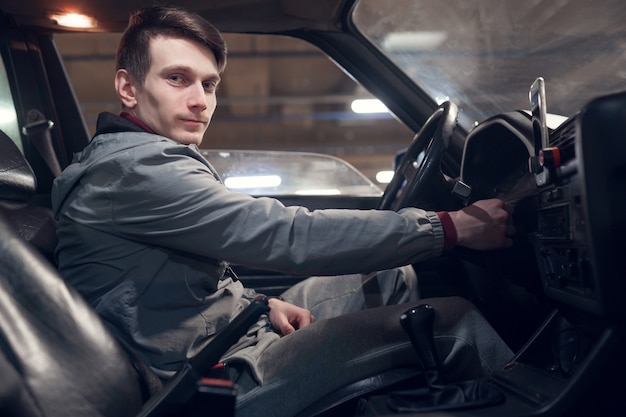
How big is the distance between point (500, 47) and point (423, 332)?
1.36 metres

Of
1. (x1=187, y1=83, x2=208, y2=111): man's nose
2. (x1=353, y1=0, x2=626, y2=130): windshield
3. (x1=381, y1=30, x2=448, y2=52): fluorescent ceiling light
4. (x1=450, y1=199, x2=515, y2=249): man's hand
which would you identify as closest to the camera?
(x1=450, y1=199, x2=515, y2=249): man's hand

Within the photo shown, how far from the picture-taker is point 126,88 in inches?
54.7

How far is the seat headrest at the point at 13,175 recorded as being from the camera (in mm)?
1347

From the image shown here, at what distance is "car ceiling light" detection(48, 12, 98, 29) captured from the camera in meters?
1.97

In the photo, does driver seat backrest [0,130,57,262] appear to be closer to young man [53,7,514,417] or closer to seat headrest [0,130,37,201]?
seat headrest [0,130,37,201]

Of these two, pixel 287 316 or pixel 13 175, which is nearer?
pixel 13 175

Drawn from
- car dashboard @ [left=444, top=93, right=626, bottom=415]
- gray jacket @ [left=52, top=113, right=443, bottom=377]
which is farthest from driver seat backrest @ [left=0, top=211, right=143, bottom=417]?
car dashboard @ [left=444, top=93, right=626, bottom=415]

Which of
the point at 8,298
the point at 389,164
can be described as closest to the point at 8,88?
the point at 8,298

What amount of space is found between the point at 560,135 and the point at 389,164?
10.5m

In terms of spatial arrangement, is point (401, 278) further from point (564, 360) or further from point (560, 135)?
point (560, 135)

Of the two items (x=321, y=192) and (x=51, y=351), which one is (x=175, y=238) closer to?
(x=51, y=351)

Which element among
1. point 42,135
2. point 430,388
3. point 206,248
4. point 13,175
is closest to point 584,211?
point 430,388

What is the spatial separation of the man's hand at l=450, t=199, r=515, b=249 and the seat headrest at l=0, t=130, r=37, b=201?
0.95 metres

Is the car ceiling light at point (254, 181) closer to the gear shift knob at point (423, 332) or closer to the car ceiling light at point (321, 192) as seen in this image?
the car ceiling light at point (321, 192)
